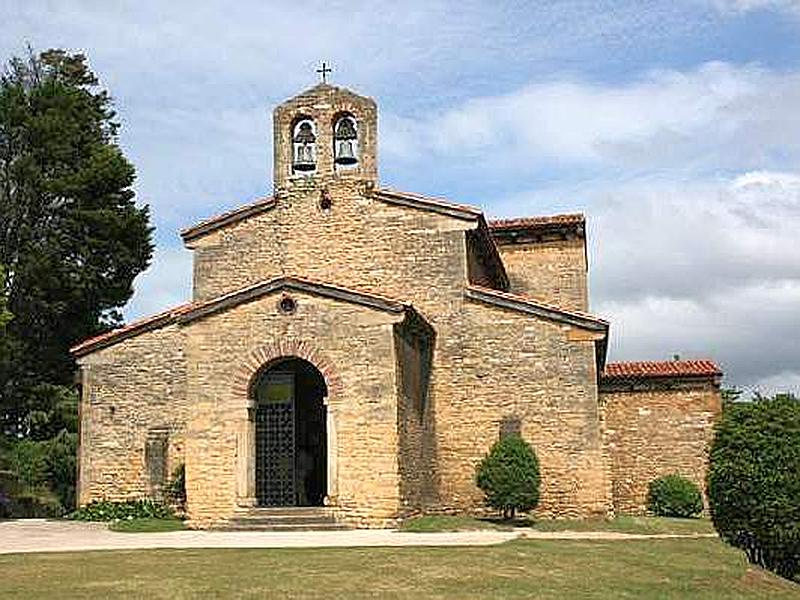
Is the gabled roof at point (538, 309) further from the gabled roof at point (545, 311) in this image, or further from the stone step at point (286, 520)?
the stone step at point (286, 520)

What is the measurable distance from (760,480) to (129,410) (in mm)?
17071

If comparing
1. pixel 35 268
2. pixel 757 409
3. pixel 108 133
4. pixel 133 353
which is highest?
pixel 108 133

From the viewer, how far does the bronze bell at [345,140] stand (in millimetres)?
26172

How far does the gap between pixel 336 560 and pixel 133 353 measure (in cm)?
1396

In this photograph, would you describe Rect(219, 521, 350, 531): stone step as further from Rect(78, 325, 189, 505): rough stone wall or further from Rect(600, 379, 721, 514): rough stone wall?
Rect(600, 379, 721, 514): rough stone wall

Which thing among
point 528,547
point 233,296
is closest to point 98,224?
point 233,296

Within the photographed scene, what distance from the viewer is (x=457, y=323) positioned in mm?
25453

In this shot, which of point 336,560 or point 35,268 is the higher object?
point 35,268

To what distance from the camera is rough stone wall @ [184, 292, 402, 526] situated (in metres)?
21.2

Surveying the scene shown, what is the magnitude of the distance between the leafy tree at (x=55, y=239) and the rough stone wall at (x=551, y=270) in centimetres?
1669

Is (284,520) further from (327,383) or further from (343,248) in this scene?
(343,248)

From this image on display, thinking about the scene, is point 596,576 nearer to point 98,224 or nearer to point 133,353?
point 133,353

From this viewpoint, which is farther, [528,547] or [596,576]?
[528,547]

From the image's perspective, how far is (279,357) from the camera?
2197 cm
